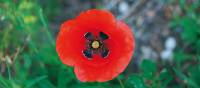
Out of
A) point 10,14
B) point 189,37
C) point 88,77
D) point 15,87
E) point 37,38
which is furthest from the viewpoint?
point 37,38

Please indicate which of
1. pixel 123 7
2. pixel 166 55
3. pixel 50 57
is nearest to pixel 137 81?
pixel 50 57

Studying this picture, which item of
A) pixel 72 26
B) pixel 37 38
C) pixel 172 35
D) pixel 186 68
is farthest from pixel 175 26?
pixel 72 26

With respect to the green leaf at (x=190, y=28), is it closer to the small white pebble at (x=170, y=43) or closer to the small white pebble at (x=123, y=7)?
the small white pebble at (x=170, y=43)

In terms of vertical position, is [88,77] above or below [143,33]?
below

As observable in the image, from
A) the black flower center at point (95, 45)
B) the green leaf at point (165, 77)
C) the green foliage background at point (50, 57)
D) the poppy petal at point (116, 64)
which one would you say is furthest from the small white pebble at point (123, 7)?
the poppy petal at point (116, 64)

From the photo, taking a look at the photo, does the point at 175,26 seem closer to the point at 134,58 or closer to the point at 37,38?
the point at 134,58
